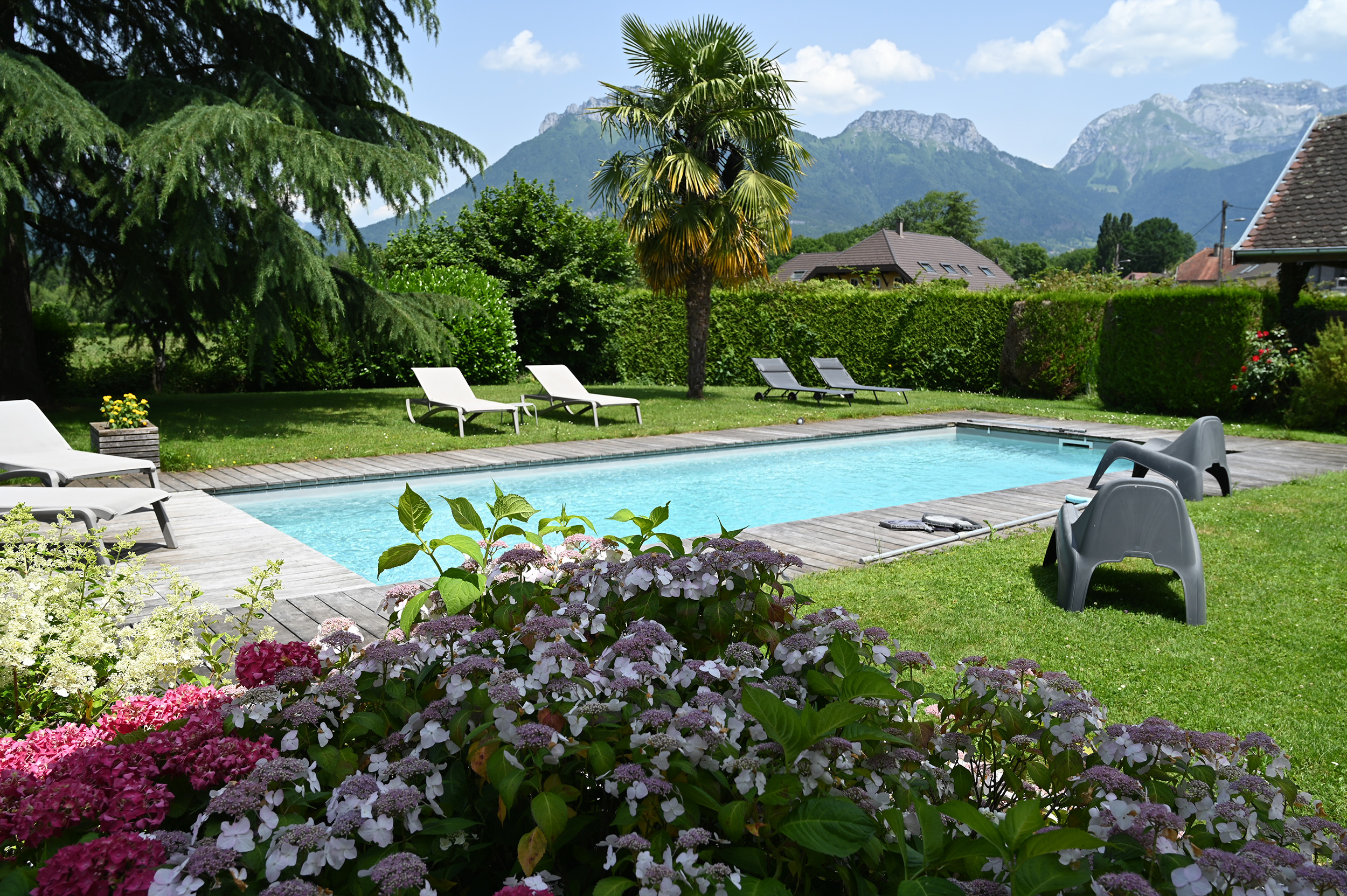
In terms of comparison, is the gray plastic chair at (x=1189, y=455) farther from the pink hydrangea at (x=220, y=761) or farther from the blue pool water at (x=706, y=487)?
the pink hydrangea at (x=220, y=761)

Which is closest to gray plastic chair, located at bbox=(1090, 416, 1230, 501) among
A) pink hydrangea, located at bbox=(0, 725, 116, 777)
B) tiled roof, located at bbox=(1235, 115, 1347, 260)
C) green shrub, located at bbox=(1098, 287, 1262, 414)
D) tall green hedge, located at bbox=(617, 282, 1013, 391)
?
pink hydrangea, located at bbox=(0, 725, 116, 777)

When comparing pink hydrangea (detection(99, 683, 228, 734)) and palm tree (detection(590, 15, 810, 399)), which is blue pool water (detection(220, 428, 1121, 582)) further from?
palm tree (detection(590, 15, 810, 399))

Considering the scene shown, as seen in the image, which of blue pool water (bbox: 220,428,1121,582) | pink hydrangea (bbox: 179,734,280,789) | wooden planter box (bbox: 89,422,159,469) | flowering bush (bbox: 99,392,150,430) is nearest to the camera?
pink hydrangea (bbox: 179,734,280,789)

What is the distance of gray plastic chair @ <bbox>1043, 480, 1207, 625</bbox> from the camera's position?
14.4ft

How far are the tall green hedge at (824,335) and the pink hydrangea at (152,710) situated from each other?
1730cm

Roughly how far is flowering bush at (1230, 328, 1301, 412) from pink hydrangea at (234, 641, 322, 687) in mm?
14943

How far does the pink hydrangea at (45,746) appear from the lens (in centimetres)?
170

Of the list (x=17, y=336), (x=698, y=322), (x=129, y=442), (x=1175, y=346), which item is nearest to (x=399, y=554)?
(x=129, y=442)

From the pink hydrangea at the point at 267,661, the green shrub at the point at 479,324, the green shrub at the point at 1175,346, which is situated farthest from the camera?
the green shrub at the point at 479,324

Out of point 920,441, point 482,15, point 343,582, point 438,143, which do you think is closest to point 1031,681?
point 343,582

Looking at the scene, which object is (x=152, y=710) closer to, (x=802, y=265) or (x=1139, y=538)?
(x=1139, y=538)

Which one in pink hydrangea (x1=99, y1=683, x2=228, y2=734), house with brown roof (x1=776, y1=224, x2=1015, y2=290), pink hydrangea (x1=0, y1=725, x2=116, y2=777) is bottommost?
pink hydrangea (x1=0, y1=725, x2=116, y2=777)

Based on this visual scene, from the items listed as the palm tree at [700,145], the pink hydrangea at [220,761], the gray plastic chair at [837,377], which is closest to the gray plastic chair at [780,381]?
the gray plastic chair at [837,377]

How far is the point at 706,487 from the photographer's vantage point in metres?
9.53
